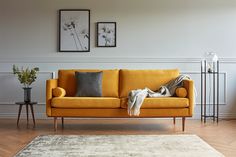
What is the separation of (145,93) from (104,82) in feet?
2.73

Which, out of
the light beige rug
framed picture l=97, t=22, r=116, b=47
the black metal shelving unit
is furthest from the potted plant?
the black metal shelving unit

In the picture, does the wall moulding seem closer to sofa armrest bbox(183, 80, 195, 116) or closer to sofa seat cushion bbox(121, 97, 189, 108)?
sofa armrest bbox(183, 80, 195, 116)

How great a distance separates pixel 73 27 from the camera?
611 centimetres

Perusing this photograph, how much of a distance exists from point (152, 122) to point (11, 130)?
2.17 meters

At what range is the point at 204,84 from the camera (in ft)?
20.2

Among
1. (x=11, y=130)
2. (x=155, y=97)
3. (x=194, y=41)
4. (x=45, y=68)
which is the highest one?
(x=194, y=41)

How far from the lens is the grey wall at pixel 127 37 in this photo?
20.1ft

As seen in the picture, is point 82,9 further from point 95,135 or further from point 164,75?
point 95,135

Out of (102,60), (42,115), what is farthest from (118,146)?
(42,115)

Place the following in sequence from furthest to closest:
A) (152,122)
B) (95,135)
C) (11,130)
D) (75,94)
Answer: (152,122) < (75,94) < (11,130) < (95,135)

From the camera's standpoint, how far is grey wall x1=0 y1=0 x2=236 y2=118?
20.1 ft

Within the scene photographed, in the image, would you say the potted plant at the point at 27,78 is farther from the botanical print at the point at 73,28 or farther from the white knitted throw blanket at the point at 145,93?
the white knitted throw blanket at the point at 145,93

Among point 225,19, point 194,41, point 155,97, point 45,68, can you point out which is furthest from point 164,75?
point 45,68

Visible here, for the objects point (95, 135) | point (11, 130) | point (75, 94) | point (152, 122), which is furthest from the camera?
point (152, 122)
